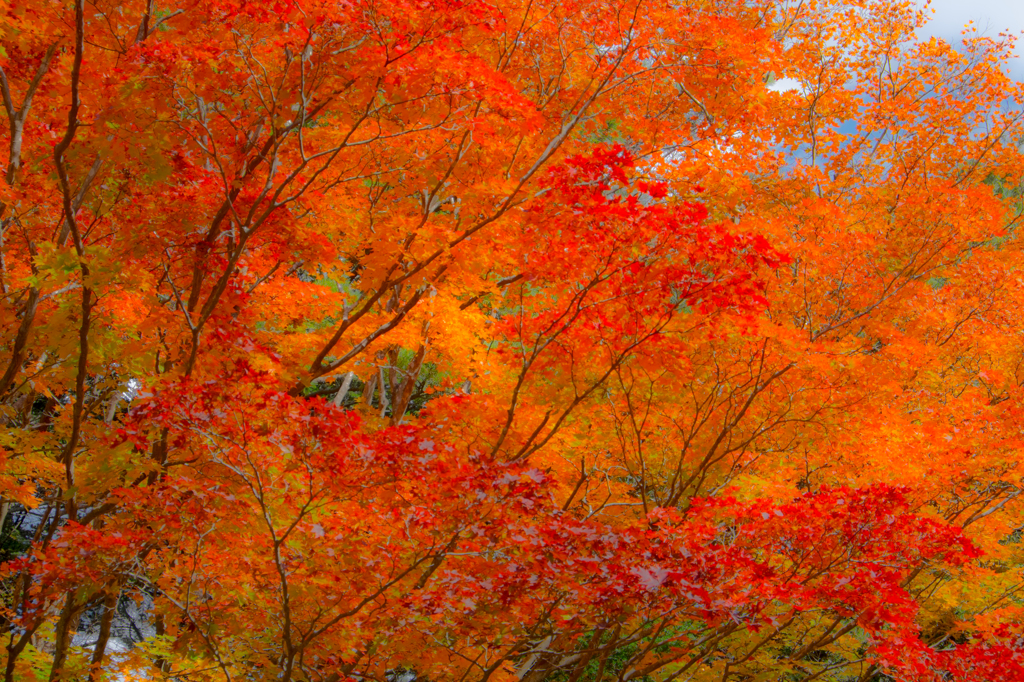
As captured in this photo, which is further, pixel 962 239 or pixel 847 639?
pixel 962 239

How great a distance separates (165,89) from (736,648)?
9638 mm

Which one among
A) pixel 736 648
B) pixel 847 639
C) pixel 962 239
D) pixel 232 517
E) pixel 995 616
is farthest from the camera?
pixel 962 239

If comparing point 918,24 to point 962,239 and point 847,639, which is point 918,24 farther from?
point 847,639

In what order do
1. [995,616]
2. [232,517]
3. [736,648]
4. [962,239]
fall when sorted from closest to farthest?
1. [232,517]
2. [995,616]
3. [736,648]
4. [962,239]

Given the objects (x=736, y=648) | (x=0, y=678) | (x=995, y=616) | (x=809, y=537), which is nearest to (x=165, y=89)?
(x=0, y=678)

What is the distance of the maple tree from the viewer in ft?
16.4

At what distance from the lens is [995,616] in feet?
27.6

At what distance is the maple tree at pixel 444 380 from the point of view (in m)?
5.01

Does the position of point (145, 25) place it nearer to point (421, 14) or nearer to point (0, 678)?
point (421, 14)

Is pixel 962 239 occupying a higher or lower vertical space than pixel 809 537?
higher

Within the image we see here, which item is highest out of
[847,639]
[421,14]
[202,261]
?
[421,14]

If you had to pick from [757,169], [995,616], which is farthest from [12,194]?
[995,616]

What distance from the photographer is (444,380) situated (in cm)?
1200

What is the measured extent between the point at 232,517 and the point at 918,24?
56.5 ft
